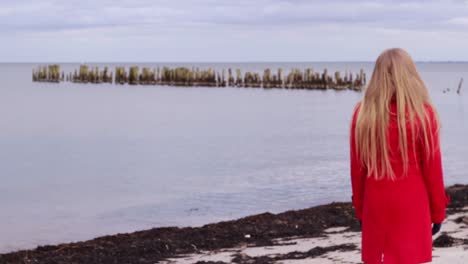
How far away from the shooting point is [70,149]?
31875 millimetres

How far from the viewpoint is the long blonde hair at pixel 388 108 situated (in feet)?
15.6

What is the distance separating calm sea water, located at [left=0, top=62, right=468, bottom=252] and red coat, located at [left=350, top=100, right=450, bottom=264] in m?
9.33

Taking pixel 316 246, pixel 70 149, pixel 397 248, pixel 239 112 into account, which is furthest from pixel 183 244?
pixel 239 112

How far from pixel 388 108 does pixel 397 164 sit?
0.33 metres

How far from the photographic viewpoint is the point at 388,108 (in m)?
4.81

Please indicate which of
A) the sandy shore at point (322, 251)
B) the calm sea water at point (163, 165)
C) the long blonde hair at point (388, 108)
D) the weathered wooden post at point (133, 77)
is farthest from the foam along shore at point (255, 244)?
the weathered wooden post at point (133, 77)

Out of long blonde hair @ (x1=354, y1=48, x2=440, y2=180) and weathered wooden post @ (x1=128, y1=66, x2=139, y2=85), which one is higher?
long blonde hair @ (x1=354, y1=48, x2=440, y2=180)

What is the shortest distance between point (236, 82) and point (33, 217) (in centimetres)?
7606

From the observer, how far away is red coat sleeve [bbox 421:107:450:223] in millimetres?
4824

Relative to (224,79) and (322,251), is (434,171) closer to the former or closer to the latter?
(322,251)

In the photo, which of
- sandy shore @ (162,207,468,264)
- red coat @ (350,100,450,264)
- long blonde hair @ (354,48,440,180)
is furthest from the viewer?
sandy shore @ (162,207,468,264)

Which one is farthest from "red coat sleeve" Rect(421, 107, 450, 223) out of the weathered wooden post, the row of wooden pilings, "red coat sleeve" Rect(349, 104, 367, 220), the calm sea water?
the weathered wooden post

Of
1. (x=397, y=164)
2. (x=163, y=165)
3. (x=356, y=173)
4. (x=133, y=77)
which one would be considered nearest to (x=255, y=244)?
(x=356, y=173)

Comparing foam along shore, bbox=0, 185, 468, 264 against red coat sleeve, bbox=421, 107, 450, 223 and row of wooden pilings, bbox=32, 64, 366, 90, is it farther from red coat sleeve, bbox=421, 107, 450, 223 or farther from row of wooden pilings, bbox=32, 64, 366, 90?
row of wooden pilings, bbox=32, 64, 366, 90
